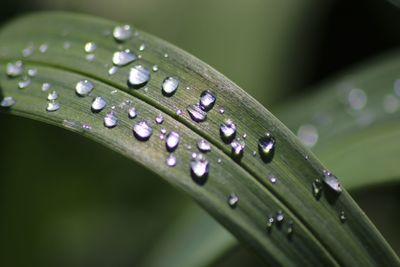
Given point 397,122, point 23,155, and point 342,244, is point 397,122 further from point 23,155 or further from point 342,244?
point 23,155

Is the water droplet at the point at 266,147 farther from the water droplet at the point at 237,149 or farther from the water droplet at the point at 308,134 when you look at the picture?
the water droplet at the point at 308,134

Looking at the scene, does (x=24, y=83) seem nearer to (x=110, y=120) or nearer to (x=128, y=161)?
(x=110, y=120)

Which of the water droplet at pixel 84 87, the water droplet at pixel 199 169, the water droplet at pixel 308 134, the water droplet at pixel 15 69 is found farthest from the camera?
the water droplet at pixel 308 134

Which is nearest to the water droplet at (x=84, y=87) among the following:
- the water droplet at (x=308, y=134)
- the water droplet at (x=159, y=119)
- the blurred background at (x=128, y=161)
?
the water droplet at (x=159, y=119)

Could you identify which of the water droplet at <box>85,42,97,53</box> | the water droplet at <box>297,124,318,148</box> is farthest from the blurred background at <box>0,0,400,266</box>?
the water droplet at <box>85,42,97,53</box>

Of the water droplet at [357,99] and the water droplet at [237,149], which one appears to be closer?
the water droplet at [237,149]

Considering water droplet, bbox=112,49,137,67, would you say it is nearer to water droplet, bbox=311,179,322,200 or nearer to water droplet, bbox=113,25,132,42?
water droplet, bbox=113,25,132,42

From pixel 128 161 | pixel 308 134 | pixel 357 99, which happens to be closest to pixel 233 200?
pixel 308 134
